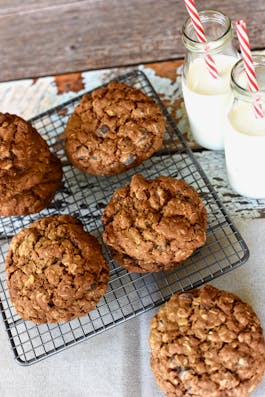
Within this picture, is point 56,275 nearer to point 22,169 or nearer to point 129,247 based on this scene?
point 129,247

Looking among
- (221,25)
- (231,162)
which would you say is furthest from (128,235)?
(221,25)

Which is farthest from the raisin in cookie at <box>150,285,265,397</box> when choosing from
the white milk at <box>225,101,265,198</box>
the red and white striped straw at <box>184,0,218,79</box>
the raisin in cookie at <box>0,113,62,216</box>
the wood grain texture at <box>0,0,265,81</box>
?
the wood grain texture at <box>0,0,265,81</box>

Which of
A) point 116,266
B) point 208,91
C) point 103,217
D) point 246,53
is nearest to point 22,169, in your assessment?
point 103,217

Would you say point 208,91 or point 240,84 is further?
point 208,91

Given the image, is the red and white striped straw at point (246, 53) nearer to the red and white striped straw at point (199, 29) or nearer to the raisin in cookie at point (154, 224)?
the red and white striped straw at point (199, 29)

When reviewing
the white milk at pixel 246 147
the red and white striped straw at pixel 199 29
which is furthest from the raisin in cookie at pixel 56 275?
the red and white striped straw at pixel 199 29

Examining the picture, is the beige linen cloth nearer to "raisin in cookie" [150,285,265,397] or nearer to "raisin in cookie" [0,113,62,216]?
"raisin in cookie" [150,285,265,397]

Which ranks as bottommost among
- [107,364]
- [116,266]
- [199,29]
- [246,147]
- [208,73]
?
[107,364]
